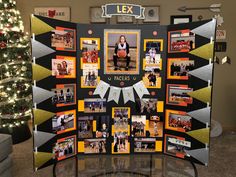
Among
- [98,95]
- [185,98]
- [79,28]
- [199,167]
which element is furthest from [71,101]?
[199,167]

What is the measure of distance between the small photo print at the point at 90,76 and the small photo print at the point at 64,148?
1.62ft

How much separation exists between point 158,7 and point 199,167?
2696mm

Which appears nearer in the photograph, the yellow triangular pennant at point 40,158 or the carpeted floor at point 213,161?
the yellow triangular pennant at point 40,158

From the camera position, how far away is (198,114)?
208 cm

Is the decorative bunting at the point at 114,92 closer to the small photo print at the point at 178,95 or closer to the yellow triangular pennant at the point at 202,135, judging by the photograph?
the small photo print at the point at 178,95

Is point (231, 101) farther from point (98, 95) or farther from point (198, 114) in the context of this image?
point (98, 95)

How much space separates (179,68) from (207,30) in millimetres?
383

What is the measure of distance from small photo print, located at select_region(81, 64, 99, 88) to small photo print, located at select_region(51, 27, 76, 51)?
203mm

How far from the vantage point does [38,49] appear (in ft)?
6.19

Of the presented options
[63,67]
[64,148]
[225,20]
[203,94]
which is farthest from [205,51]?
[225,20]

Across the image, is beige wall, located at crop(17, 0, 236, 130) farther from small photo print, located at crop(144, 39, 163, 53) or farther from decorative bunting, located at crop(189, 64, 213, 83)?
decorative bunting, located at crop(189, 64, 213, 83)

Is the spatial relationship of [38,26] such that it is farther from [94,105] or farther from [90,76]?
[94,105]

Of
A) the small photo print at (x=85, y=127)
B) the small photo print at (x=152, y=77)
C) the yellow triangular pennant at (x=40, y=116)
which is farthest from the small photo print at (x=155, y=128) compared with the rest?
the yellow triangular pennant at (x=40, y=116)

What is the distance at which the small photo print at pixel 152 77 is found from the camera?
7.00 ft
